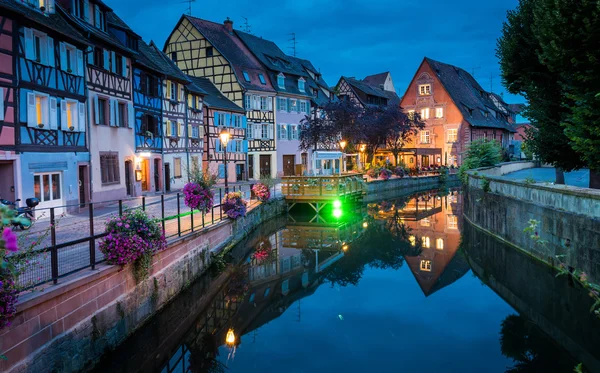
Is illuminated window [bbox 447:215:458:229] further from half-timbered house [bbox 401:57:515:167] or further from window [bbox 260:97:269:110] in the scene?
half-timbered house [bbox 401:57:515:167]

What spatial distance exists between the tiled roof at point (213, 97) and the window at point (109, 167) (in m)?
14.6

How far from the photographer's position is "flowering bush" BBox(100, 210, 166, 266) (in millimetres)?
9023

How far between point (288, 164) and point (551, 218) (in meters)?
35.6

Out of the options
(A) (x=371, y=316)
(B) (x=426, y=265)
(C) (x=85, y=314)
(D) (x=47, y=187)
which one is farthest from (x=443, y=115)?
(C) (x=85, y=314)

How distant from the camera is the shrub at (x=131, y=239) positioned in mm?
9023

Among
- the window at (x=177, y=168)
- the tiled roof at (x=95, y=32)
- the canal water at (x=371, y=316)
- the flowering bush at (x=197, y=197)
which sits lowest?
the canal water at (x=371, y=316)

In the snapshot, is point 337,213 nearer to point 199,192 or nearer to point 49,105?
point 199,192

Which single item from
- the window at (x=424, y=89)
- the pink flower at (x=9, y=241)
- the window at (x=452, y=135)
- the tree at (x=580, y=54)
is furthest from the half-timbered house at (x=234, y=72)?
the pink flower at (x=9, y=241)

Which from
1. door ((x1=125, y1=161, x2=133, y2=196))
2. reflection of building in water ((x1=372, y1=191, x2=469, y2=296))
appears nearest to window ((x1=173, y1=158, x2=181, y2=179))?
door ((x1=125, y1=161, x2=133, y2=196))

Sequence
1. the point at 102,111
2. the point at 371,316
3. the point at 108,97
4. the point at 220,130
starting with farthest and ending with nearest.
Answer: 1. the point at 220,130
2. the point at 108,97
3. the point at 102,111
4. the point at 371,316

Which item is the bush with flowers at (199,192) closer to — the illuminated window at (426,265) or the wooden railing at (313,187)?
the illuminated window at (426,265)

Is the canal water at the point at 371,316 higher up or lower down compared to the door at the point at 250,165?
lower down

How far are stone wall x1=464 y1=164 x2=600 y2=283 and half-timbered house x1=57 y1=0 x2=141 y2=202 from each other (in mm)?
16749

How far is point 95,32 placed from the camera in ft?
70.8
